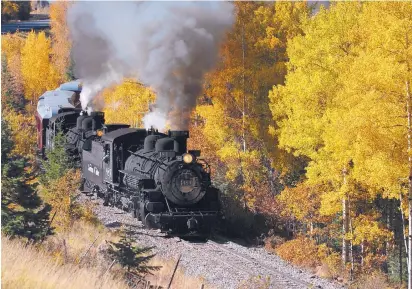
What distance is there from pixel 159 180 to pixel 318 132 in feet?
17.1

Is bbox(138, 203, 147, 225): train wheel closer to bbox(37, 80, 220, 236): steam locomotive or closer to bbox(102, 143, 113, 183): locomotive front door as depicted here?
bbox(37, 80, 220, 236): steam locomotive

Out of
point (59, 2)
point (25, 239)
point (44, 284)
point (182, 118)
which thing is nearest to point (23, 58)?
point (59, 2)

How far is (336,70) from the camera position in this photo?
1773 centimetres

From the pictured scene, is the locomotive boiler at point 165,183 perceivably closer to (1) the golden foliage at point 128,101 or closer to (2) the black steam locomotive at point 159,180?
(2) the black steam locomotive at point 159,180

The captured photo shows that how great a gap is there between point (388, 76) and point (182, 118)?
304 inches

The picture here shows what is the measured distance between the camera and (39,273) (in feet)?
28.3

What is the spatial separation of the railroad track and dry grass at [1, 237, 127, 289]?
5303 millimetres

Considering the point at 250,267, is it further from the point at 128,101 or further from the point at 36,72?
the point at 36,72

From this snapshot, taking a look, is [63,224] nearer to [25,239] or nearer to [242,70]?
[25,239]

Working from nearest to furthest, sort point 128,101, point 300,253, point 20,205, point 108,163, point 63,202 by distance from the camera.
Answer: point 20,205
point 63,202
point 300,253
point 108,163
point 128,101

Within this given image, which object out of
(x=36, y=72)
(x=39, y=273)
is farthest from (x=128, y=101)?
(x=39, y=273)

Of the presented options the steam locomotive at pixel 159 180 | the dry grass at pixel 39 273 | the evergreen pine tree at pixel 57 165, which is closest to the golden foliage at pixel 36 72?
the evergreen pine tree at pixel 57 165

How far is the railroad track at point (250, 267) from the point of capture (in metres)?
14.9

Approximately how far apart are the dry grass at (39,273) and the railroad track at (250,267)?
530cm
